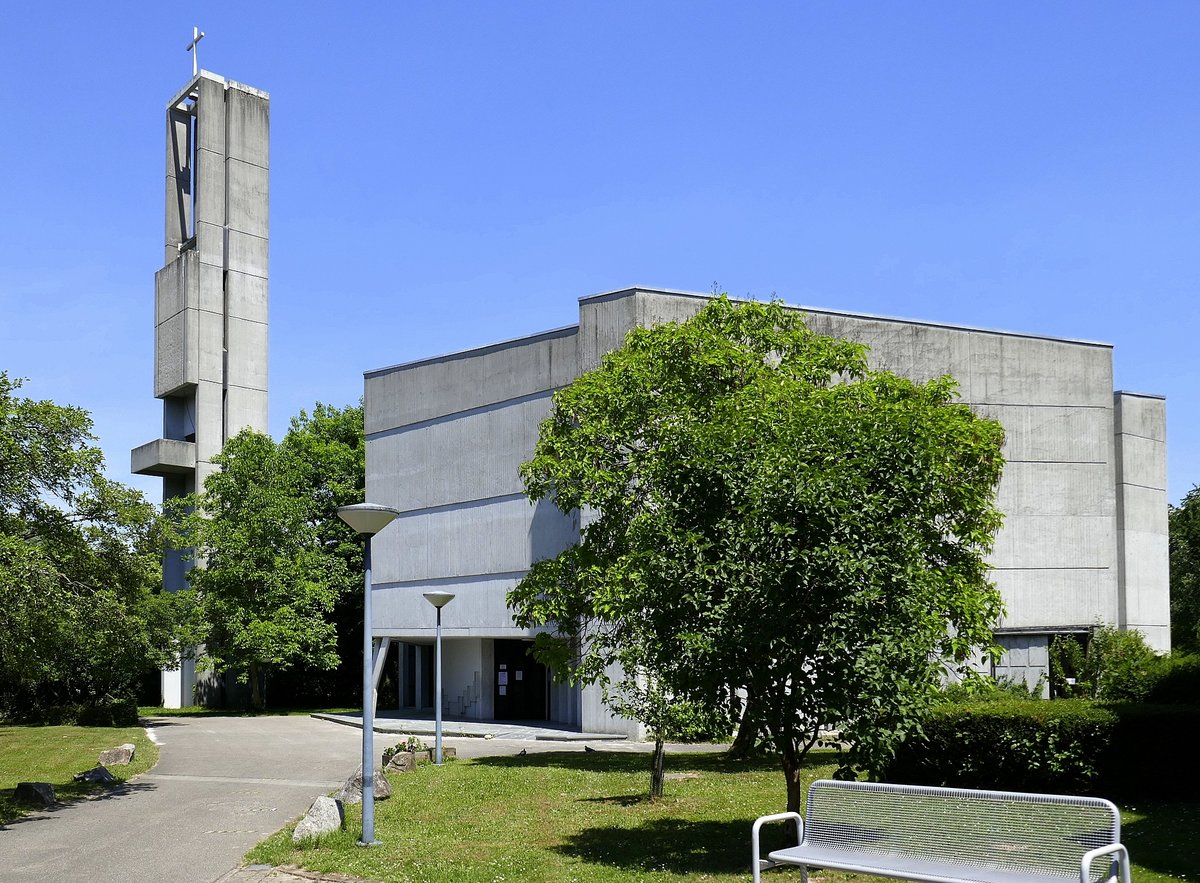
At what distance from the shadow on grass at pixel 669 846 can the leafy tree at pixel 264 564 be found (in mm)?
30377

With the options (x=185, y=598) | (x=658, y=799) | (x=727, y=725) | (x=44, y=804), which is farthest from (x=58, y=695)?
(x=727, y=725)

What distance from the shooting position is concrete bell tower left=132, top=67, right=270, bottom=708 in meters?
50.0

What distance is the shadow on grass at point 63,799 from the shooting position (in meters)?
16.2

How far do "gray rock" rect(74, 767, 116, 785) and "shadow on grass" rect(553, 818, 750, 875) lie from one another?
1104 cm

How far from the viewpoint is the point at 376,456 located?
40844 millimetres

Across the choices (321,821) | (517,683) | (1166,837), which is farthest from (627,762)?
(517,683)

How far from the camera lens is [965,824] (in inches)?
334

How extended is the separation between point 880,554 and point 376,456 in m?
32.0

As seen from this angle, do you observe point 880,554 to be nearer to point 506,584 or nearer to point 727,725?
point 727,725

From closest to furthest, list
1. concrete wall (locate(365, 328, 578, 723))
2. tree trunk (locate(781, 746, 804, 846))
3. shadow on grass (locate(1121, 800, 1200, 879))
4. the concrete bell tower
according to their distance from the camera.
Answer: shadow on grass (locate(1121, 800, 1200, 879)) < tree trunk (locate(781, 746, 804, 846)) < concrete wall (locate(365, 328, 578, 723)) < the concrete bell tower

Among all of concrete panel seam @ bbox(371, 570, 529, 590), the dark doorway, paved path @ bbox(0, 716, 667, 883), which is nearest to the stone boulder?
paved path @ bbox(0, 716, 667, 883)

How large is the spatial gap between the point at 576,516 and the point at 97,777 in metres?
14.8

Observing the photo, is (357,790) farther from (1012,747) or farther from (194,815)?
(1012,747)

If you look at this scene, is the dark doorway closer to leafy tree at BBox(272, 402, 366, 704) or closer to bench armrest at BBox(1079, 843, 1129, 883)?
leafy tree at BBox(272, 402, 366, 704)
